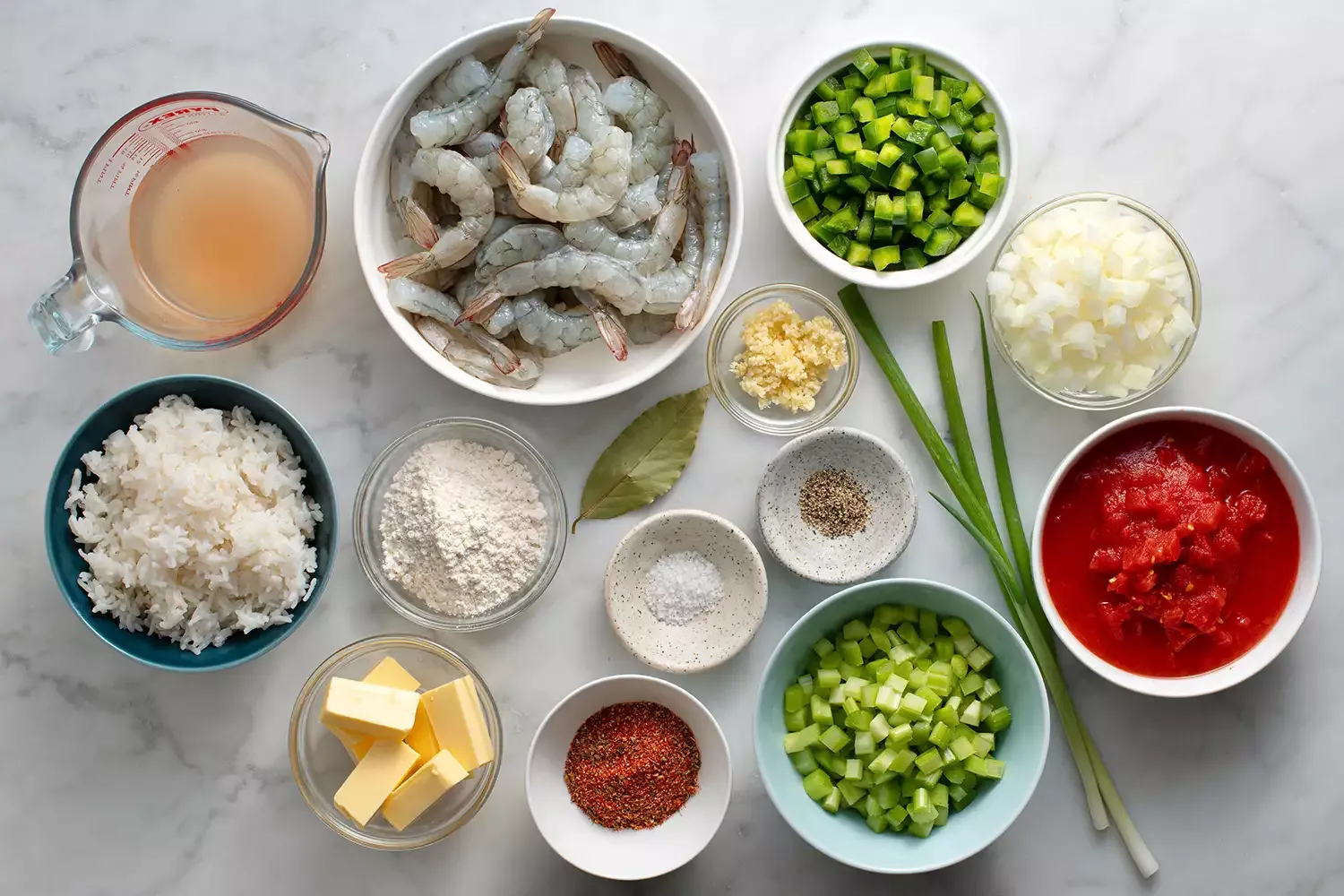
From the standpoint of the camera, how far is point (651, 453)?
2.01 metres

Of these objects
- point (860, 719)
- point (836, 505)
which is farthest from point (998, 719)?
point (836, 505)

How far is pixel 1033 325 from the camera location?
6.14 feet

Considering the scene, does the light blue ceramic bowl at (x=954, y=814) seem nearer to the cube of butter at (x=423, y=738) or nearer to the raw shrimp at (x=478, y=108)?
the cube of butter at (x=423, y=738)

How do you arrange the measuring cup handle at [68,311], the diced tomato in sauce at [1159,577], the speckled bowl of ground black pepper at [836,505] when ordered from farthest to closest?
the speckled bowl of ground black pepper at [836,505] → the diced tomato in sauce at [1159,577] → the measuring cup handle at [68,311]

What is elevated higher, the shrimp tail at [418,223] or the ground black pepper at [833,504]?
the shrimp tail at [418,223]

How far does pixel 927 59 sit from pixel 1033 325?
568 mm

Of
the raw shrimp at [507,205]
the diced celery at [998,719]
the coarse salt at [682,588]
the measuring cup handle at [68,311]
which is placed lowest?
the coarse salt at [682,588]

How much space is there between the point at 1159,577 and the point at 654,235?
1.16 metres

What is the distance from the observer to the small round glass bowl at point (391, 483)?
1.95 m

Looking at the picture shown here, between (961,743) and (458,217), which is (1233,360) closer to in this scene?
(961,743)

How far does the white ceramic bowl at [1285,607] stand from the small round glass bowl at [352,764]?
44.5 inches

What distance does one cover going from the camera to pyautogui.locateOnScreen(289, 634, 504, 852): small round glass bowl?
1915 mm

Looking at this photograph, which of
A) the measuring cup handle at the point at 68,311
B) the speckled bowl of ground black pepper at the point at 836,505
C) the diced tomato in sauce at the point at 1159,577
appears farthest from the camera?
the speckled bowl of ground black pepper at the point at 836,505

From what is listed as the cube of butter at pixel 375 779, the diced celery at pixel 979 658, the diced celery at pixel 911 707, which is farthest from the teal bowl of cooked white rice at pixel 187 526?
the diced celery at pixel 979 658
